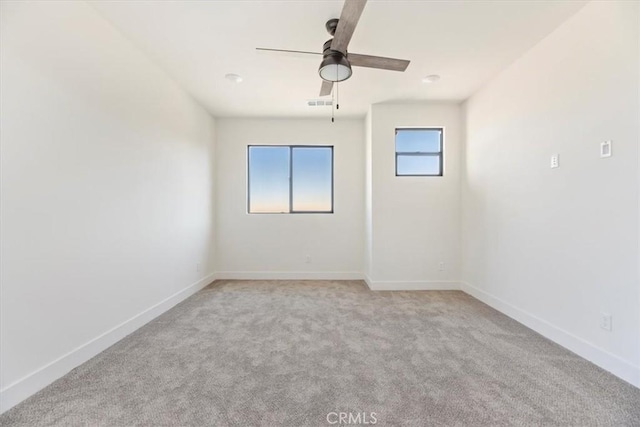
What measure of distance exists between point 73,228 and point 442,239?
4.20 metres

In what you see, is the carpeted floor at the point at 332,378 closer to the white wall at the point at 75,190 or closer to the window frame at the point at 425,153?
the white wall at the point at 75,190

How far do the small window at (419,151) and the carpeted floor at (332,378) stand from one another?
2.15m

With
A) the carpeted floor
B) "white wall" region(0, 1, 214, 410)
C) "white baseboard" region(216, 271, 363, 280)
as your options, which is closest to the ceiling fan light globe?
"white wall" region(0, 1, 214, 410)

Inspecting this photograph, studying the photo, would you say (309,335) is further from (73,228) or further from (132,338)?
(73,228)

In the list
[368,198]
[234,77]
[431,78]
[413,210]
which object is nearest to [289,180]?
[368,198]

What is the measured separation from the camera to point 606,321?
205 centimetres

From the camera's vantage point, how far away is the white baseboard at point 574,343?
6.18 feet

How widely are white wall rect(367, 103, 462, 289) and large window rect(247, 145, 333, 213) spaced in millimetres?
1031

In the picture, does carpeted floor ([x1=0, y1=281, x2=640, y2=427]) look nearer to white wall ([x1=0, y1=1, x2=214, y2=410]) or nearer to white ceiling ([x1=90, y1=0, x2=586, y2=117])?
white wall ([x1=0, y1=1, x2=214, y2=410])

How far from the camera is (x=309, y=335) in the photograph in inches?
102

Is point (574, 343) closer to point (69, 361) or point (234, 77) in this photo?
point (69, 361)

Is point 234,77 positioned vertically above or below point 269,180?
above

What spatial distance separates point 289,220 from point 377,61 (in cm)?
304

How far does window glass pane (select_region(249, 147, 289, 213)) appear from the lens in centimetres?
490
